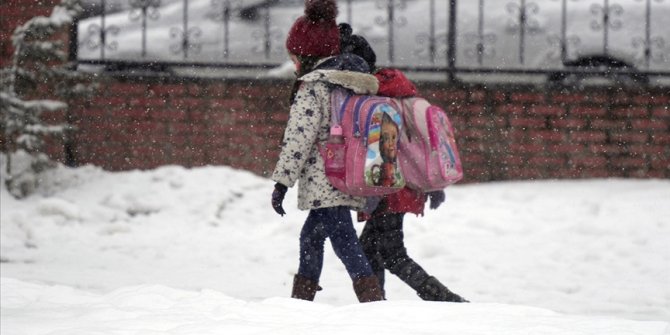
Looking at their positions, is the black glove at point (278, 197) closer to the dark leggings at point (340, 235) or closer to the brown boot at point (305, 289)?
the dark leggings at point (340, 235)

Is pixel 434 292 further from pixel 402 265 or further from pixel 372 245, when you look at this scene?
pixel 372 245

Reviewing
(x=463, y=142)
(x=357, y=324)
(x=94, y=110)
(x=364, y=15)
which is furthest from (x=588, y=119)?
(x=357, y=324)

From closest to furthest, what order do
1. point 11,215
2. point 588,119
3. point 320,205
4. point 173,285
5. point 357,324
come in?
1. point 357,324
2. point 320,205
3. point 173,285
4. point 11,215
5. point 588,119

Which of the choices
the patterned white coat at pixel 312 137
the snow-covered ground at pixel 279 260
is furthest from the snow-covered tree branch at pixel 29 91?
the patterned white coat at pixel 312 137

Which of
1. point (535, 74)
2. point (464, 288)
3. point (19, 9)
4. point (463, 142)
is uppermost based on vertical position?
point (19, 9)

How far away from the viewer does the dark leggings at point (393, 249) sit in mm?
5129

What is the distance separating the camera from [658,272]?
6.79m

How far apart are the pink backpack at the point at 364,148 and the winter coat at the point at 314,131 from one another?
51 millimetres

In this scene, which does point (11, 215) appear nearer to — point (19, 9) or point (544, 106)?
point (19, 9)

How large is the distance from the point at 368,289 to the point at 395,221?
421 millimetres

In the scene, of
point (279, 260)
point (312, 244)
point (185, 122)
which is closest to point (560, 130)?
point (279, 260)

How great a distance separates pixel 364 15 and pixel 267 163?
1590 mm

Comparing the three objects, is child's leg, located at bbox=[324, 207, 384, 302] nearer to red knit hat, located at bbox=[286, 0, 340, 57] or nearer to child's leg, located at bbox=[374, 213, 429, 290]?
child's leg, located at bbox=[374, 213, 429, 290]

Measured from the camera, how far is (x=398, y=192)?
16.9ft
